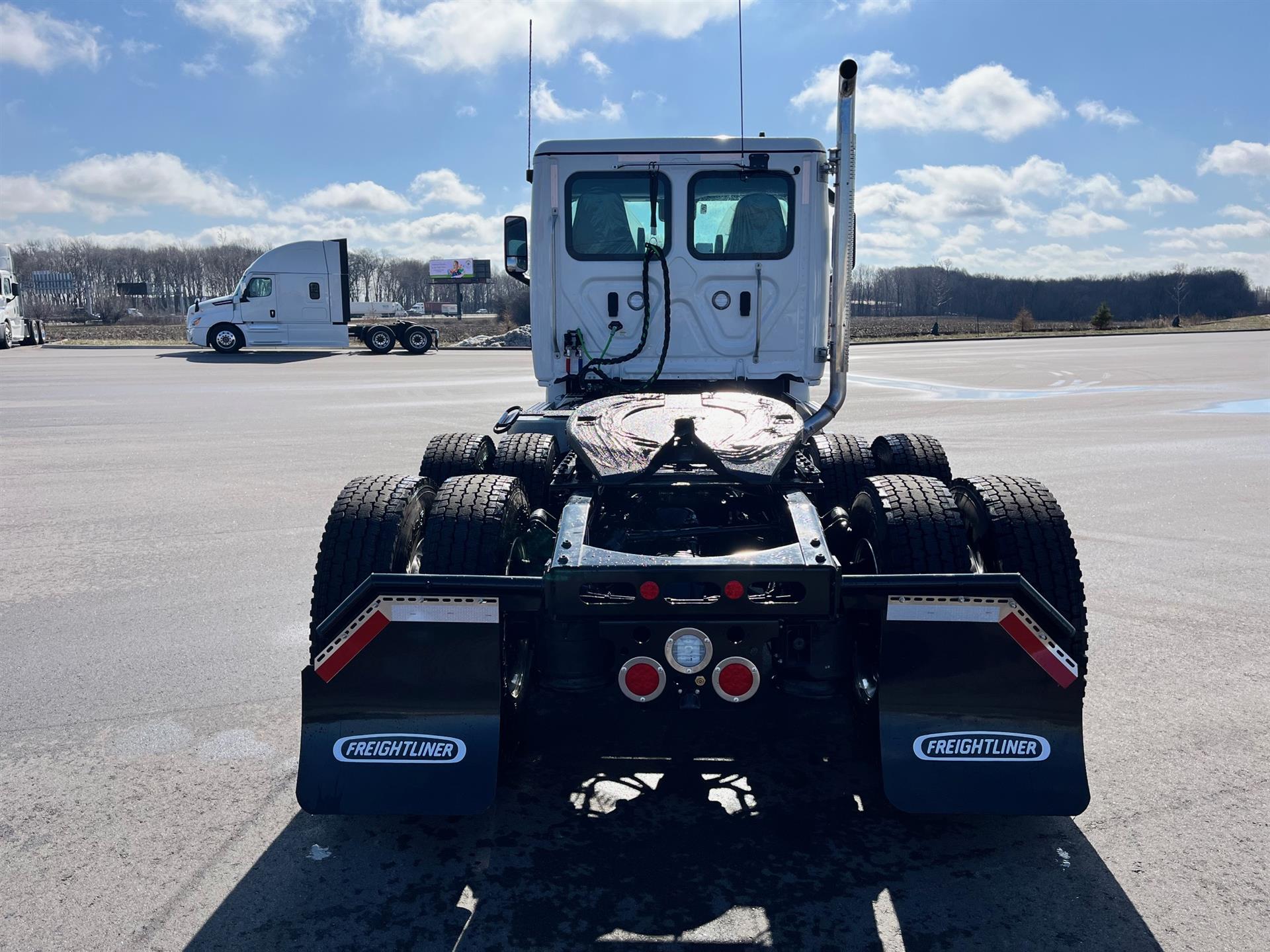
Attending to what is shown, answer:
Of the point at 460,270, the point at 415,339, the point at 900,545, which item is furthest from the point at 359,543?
the point at 460,270

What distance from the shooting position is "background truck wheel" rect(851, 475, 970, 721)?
3.34 meters

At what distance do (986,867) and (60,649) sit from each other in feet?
15.0

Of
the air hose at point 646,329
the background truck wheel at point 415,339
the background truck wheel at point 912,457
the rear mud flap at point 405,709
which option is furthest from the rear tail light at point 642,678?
the background truck wheel at point 415,339

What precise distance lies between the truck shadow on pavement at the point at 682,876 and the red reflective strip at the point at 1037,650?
595 mm

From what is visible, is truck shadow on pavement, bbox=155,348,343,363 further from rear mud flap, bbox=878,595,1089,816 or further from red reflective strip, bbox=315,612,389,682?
rear mud flap, bbox=878,595,1089,816

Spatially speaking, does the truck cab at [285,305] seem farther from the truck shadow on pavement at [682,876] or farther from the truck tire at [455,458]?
the truck shadow on pavement at [682,876]

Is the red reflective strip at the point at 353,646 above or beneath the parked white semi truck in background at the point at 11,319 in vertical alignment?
beneath

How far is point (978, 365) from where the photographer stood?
Result: 27.2m

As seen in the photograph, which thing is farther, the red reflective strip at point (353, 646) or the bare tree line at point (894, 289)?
the bare tree line at point (894, 289)

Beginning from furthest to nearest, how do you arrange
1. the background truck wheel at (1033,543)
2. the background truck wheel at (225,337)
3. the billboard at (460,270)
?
the billboard at (460,270) < the background truck wheel at (225,337) < the background truck wheel at (1033,543)

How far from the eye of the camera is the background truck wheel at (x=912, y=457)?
5.17 meters

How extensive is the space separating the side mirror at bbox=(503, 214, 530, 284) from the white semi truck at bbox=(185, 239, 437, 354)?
24.9 meters

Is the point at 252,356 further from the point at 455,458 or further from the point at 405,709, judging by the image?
the point at 405,709

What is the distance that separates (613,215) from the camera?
6.42 meters
